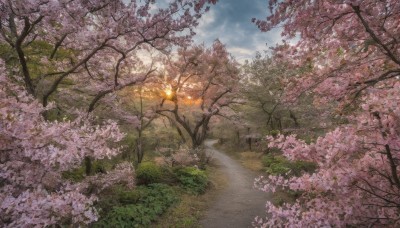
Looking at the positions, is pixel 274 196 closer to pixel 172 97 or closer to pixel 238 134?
pixel 172 97

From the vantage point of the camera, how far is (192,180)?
14258 mm

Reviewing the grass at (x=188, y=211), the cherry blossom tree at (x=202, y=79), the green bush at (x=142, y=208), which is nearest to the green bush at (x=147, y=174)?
the green bush at (x=142, y=208)

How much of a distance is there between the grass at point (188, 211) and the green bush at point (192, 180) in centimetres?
36

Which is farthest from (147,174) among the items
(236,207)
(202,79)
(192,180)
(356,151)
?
(356,151)

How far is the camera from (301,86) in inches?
240

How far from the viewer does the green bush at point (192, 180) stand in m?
13.8

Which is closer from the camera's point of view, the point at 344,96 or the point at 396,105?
the point at 396,105

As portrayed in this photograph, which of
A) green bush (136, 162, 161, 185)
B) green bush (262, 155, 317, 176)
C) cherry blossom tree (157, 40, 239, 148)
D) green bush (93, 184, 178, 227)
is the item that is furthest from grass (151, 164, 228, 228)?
cherry blossom tree (157, 40, 239, 148)

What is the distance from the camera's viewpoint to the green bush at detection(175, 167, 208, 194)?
13750 millimetres

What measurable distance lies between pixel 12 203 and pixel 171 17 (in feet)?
19.4

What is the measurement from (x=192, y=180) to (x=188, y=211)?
321 cm

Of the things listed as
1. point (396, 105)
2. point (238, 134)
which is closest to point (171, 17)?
point (396, 105)

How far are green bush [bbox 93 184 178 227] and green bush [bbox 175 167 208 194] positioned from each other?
50.0 inches

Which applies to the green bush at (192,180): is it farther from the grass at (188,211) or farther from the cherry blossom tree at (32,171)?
the cherry blossom tree at (32,171)
